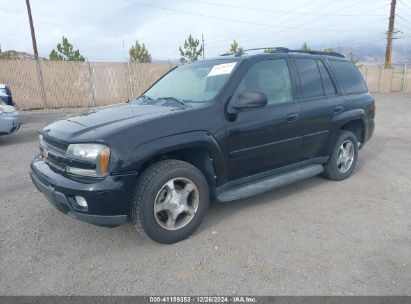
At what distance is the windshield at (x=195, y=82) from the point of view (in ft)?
12.1

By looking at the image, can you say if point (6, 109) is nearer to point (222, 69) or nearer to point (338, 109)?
point (222, 69)

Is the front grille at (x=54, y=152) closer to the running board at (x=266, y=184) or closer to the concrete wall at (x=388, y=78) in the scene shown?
the running board at (x=266, y=184)

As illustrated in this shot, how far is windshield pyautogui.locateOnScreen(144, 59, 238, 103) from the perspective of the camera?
3684 mm

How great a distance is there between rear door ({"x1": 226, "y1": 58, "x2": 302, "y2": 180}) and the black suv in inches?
0.5

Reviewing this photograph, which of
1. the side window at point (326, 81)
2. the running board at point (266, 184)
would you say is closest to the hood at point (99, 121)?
the running board at point (266, 184)

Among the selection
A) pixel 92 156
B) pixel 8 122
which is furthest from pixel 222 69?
pixel 8 122

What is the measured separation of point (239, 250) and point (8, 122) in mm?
6839

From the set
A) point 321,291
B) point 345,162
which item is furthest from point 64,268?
point 345,162

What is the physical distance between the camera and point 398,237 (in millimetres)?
3348

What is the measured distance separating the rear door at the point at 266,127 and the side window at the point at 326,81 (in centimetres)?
74

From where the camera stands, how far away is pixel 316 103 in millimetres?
4352

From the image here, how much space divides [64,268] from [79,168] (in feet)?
2.86

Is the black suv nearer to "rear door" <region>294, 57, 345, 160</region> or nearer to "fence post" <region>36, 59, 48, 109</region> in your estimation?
"rear door" <region>294, 57, 345, 160</region>

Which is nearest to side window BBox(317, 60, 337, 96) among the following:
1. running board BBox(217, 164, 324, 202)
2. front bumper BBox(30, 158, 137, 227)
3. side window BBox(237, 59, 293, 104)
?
side window BBox(237, 59, 293, 104)
